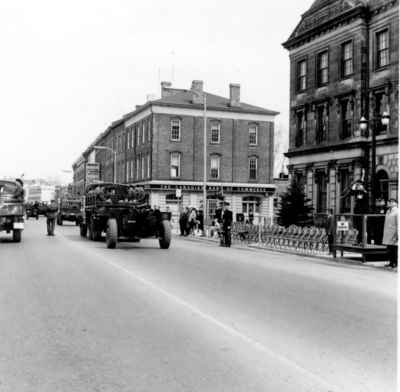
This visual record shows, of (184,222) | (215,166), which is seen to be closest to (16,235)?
(184,222)

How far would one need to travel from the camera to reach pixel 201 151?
60.8 meters

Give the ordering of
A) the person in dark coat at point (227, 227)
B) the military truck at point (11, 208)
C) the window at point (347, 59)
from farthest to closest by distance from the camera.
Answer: the window at point (347, 59), the person in dark coat at point (227, 227), the military truck at point (11, 208)

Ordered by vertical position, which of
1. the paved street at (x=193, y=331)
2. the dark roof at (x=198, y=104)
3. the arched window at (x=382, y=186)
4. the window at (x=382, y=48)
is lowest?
the paved street at (x=193, y=331)

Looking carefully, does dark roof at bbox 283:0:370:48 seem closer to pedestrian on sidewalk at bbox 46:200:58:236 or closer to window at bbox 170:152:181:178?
pedestrian on sidewalk at bbox 46:200:58:236

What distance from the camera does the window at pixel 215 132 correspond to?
6109 cm

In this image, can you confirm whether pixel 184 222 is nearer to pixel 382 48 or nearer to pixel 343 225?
pixel 382 48

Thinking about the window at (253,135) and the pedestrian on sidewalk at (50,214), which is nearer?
the pedestrian on sidewalk at (50,214)

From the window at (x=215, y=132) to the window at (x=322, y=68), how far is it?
25.0m

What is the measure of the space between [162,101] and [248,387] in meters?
55.5

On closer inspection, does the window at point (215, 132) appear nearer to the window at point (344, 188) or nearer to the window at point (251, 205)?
the window at point (251, 205)

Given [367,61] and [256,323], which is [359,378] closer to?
[256,323]

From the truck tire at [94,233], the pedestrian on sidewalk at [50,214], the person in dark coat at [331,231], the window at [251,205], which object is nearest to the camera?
the person in dark coat at [331,231]

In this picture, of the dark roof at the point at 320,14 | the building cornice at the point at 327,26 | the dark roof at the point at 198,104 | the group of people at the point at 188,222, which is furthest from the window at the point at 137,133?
the group of people at the point at 188,222

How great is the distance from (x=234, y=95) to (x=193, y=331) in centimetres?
5685
